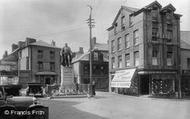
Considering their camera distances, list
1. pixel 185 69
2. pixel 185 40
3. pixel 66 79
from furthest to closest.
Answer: pixel 185 40 < pixel 185 69 < pixel 66 79

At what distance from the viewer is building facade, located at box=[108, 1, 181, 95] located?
29.1 metres

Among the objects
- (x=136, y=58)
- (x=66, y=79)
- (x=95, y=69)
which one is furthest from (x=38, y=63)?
(x=136, y=58)

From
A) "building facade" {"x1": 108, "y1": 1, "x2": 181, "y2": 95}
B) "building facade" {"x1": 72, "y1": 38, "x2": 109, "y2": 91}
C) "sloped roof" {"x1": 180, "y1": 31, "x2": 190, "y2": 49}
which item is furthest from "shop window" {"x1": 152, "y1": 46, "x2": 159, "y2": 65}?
"building facade" {"x1": 72, "y1": 38, "x2": 109, "y2": 91}

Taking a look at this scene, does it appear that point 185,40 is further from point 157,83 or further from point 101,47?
point 101,47

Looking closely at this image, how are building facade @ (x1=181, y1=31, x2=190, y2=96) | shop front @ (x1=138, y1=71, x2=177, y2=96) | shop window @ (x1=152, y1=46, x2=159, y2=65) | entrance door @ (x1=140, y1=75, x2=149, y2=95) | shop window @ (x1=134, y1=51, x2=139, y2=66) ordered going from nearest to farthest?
shop front @ (x1=138, y1=71, x2=177, y2=96) < shop window @ (x1=152, y1=46, x2=159, y2=65) < shop window @ (x1=134, y1=51, x2=139, y2=66) < entrance door @ (x1=140, y1=75, x2=149, y2=95) < building facade @ (x1=181, y1=31, x2=190, y2=96)

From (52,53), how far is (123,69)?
24648mm

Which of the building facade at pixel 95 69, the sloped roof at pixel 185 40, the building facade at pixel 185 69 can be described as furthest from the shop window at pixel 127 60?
the building facade at pixel 95 69

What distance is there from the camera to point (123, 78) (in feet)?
106

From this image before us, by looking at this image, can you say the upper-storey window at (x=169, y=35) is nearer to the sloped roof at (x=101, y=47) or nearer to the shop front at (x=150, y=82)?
the shop front at (x=150, y=82)

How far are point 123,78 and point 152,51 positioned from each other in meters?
5.35

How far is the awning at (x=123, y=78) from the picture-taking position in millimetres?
Answer: 30305

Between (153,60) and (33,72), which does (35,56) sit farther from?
(153,60)

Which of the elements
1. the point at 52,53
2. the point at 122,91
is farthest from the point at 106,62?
the point at 122,91

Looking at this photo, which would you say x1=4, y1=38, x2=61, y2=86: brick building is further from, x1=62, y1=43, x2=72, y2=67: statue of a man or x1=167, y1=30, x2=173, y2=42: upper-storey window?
x1=167, y1=30, x2=173, y2=42: upper-storey window
